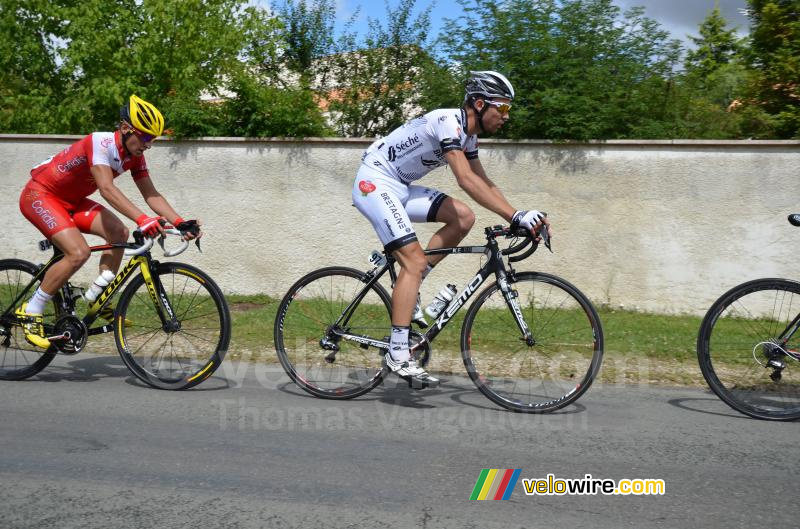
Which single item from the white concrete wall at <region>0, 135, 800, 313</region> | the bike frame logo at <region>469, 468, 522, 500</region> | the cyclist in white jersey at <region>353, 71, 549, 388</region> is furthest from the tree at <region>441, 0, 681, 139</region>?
the bike frame logo at <region>469, 468, 522, 500</region>

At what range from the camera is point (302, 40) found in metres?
10.6

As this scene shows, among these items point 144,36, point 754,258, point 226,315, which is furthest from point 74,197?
point 144,36

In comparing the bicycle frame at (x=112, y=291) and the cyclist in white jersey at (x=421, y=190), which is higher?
the cyclist in white jersey at (x=421, y=190)

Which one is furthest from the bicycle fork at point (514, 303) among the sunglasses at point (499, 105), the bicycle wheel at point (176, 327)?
the bicycle wheel at point (176, 327)

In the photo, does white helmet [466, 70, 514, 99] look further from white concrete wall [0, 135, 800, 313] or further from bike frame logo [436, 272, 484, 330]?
white concrete wall [0, 135, 800, 313]

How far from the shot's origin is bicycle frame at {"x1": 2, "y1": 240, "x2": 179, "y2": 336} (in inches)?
220

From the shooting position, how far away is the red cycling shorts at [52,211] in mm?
5676

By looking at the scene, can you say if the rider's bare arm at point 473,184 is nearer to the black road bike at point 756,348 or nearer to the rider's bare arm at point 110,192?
the black road bike at point 756,348

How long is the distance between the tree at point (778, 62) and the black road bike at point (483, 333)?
17.1 ft

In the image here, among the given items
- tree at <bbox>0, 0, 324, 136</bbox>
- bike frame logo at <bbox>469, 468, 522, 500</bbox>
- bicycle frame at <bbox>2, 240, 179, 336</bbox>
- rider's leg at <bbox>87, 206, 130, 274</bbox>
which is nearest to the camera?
bike frame logo at <bbox>469, 468, 522, 500</bbox>

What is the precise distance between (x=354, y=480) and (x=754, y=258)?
6282 millimetres

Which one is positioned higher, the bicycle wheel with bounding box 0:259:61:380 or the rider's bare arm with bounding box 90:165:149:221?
the rider's bare arm with bounding box 90:165:149:221

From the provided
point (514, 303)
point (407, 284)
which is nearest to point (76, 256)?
point (407, 284)

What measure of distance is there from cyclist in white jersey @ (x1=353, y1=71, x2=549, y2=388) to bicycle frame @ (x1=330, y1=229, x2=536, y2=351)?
0.47 ft
